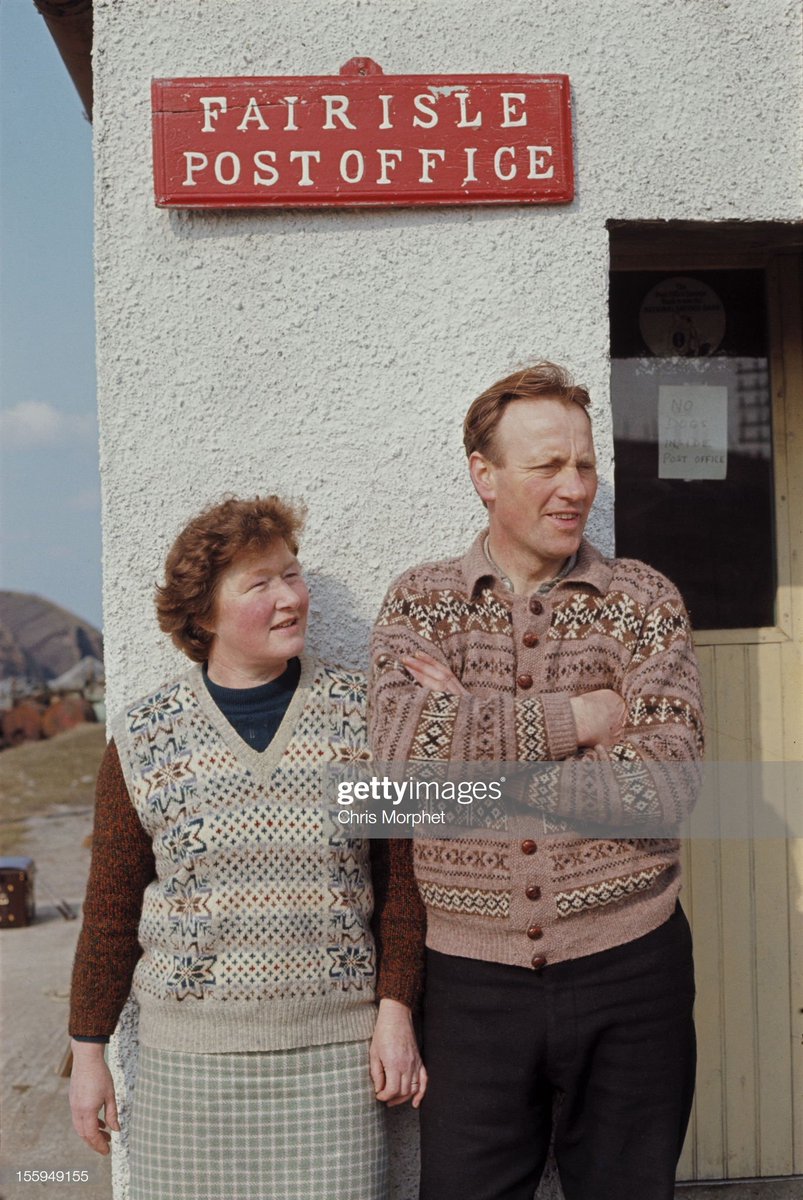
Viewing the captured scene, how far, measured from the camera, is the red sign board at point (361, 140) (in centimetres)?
249

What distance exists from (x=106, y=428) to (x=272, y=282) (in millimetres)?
493

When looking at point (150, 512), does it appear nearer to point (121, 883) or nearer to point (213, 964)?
point (121, 883)

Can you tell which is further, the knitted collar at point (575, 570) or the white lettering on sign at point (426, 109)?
the white lettering on sign at point (426, 109)

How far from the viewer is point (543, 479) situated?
2.10m

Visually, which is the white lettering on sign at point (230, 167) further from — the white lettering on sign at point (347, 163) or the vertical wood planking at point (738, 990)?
the vertical wood planking at point (738, 990)

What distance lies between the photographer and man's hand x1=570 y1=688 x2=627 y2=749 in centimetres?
195

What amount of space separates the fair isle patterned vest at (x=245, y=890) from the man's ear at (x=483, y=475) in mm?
539

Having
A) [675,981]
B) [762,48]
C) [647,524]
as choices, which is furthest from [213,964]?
[762,48]

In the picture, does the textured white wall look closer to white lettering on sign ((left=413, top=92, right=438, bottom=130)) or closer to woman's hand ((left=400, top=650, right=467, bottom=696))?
white lettering on sign ((left=413, top=92, right=438, bottom=130))

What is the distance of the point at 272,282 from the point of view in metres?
2.55

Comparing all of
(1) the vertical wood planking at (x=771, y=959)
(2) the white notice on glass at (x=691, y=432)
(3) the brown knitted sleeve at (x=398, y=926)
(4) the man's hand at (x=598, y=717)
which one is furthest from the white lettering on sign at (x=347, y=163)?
(1) the vertical wood planking at (x=771, y=959)

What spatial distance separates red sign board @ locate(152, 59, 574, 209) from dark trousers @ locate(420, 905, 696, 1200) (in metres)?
1.63

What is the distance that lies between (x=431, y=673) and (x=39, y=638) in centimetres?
1236

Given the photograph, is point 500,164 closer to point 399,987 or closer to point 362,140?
point 362,140
